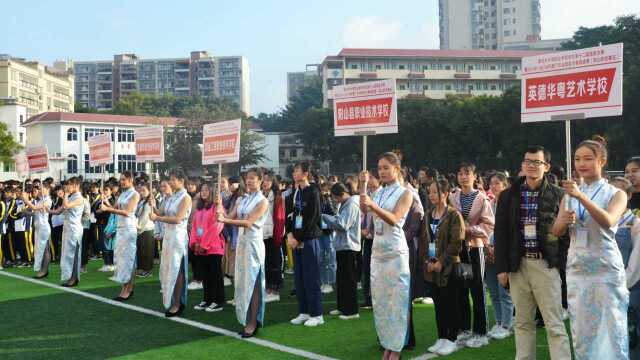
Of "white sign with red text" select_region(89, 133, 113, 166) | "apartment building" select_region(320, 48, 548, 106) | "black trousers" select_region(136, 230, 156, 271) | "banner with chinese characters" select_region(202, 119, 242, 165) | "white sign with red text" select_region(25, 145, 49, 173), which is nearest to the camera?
"banner with chinese characters" select_region(202, 119, 242, 165)

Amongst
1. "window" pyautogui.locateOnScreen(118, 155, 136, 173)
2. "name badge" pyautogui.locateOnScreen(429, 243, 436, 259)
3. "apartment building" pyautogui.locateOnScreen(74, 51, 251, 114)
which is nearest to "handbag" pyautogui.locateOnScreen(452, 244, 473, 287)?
"name badge" pyautogui.locateOnScreen(429, 243, 436, 259)

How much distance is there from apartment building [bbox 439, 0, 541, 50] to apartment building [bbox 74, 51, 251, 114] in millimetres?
47387

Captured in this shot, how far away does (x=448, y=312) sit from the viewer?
6742 millimetres

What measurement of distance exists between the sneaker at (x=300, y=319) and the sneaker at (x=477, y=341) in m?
2.18

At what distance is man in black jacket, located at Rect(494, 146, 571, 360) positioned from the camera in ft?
16.9

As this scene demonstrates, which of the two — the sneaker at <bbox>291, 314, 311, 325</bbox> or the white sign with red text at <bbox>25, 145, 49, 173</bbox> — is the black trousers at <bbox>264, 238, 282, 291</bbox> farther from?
the white sign with red text at <bbox>25, 145, 49, 173</bbox>

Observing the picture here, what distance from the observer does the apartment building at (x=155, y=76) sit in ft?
438

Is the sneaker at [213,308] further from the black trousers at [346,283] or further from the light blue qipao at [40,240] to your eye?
the light blue qipao at [40,240]

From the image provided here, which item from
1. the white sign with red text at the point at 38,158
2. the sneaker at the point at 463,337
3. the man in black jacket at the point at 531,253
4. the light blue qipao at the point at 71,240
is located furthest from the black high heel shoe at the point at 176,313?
the white sign with red text at the point at 38,158

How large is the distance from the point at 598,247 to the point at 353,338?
3.46 meters

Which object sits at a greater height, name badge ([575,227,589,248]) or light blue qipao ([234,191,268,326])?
name badge ([575,227,589,248])

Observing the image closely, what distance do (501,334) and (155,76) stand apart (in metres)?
134

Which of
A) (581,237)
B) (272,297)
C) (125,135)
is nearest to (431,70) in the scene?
(125,135)

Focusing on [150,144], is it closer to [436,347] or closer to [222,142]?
[222,142]
